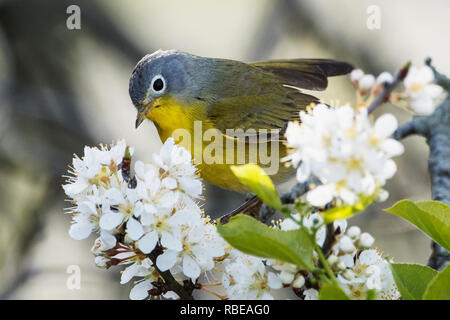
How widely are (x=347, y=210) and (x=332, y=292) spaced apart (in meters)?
0.20

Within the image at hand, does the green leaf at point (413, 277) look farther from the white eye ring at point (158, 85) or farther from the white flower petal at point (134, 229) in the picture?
the white eye ring at point (158, 85)

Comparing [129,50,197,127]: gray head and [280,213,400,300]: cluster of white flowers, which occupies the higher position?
[129,50,197,127]: gray head

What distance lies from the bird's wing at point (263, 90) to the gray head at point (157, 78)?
312mm

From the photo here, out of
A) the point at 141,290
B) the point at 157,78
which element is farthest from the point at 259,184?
the point at 157,78

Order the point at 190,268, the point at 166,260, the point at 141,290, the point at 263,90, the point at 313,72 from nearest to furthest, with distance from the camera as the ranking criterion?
1. the point at 166,260
2. the point at 190,268
3. the point at 141,290
4. the point at 263,90
5. the point at 313,72

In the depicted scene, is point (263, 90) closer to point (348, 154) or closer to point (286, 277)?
point (286, 277)

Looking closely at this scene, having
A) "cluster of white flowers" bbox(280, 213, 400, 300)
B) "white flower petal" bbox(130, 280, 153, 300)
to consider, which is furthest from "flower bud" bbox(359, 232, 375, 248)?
"white flower petal" bbox(130, 280, 153, 300)

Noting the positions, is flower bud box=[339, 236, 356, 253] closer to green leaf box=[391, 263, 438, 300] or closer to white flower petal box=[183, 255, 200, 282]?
green leaf box=[391, 263, 438, 300]

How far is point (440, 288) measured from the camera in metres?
1.48

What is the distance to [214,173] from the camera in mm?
4348

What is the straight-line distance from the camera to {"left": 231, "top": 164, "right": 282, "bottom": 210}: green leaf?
152 centimetres

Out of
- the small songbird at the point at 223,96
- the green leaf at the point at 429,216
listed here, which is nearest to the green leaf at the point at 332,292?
the green leaf at the point at 429,216

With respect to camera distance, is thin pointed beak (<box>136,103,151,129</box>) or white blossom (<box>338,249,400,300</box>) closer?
white blossom (<box>338,249,400,300</box>)

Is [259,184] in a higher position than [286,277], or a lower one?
higher
